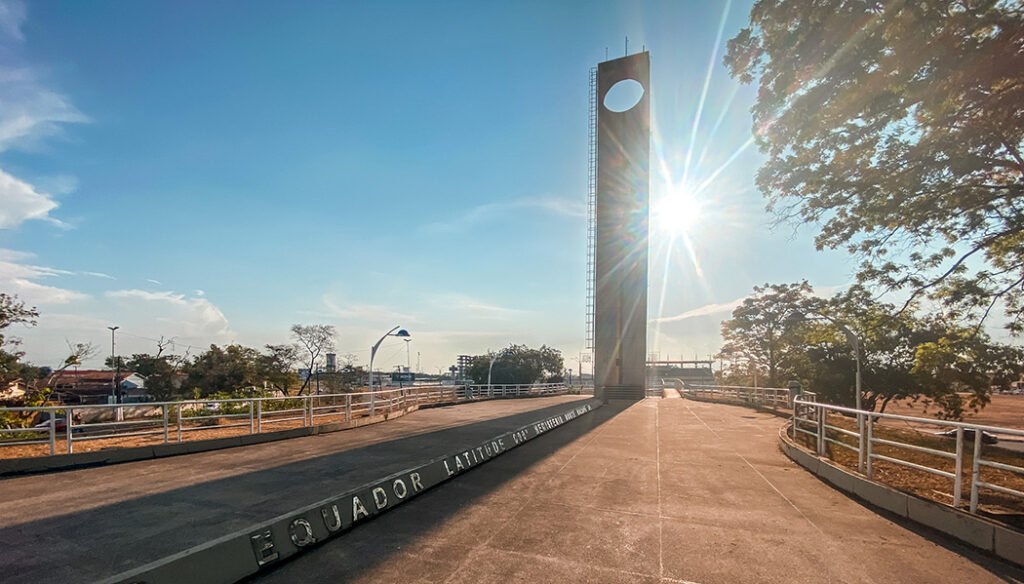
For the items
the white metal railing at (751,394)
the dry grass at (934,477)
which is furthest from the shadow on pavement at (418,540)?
the white metal railing at (751,394)

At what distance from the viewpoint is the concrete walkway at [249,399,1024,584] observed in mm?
4184

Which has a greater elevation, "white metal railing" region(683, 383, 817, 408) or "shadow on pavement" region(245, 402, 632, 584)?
"shadow on pavement" region(245, 402, 632, 584)

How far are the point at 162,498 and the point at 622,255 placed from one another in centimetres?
3812

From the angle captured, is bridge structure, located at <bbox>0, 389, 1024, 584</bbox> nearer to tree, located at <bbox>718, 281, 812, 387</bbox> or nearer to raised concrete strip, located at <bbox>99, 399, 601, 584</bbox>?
raised concrete strip, located at <bbox>99, 399, 601, 584</bbox>

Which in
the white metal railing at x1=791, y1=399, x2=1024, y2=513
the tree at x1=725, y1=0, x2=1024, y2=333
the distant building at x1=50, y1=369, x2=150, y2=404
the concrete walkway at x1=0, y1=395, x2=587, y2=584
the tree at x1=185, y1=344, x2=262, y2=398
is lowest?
the distant building at x1=50, y1=369, x2=150, y2=404

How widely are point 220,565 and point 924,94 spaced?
10690mm

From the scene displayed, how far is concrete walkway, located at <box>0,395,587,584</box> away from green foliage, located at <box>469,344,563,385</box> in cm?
5694

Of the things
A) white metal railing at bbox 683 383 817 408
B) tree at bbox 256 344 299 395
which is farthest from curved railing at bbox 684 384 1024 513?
tree at bbox 256 344 299 395

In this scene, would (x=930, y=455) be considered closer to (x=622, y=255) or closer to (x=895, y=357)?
(x=895, y=357)

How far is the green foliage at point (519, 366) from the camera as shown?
70375 mm

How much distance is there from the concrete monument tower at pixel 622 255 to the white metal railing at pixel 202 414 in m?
10.1

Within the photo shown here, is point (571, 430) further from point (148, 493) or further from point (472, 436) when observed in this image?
point (148, 493)

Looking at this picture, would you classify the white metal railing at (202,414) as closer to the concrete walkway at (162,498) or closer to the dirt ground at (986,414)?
the concrete walkway at (162,498)

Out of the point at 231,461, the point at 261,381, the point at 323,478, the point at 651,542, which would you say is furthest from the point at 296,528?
the point at 261,381
